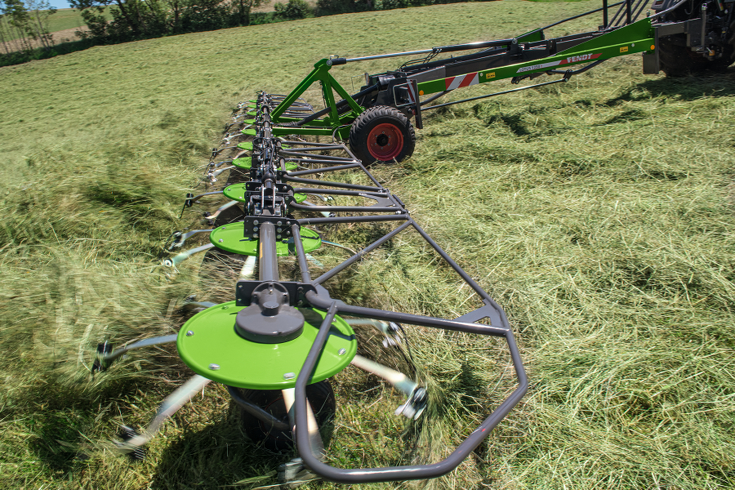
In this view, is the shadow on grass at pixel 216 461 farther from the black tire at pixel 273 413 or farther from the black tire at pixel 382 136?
the black tire at pixel 382 136

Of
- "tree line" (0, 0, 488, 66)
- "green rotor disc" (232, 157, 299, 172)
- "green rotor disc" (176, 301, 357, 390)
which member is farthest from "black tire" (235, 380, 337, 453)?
"tree line" (0, 0, 488, 66)

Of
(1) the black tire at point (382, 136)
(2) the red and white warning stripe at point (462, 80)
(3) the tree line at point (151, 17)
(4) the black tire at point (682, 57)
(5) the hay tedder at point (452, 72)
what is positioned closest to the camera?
(1) the black tire at point (382, 136)

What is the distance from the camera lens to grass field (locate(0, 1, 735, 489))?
4.25 feet

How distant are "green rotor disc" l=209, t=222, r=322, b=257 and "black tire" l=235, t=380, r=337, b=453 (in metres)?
0.75

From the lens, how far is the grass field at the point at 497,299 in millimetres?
1297

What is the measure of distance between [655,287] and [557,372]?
817mm

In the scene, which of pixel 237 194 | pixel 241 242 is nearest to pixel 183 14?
pixel 237 194

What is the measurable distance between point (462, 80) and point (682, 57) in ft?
11.4

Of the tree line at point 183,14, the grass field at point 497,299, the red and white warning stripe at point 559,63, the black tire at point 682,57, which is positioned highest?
the tree line at point 183,14

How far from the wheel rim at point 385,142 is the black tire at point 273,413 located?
123 inches

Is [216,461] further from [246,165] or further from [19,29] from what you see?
[19,29]

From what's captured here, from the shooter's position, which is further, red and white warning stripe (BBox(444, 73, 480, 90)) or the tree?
the tree

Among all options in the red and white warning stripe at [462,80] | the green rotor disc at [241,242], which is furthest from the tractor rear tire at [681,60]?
the green rotor disc at [241,242]

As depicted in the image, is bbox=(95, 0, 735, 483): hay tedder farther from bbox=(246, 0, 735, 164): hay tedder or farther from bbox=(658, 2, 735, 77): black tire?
bbox=(658, 2, 735, 77): black tire
